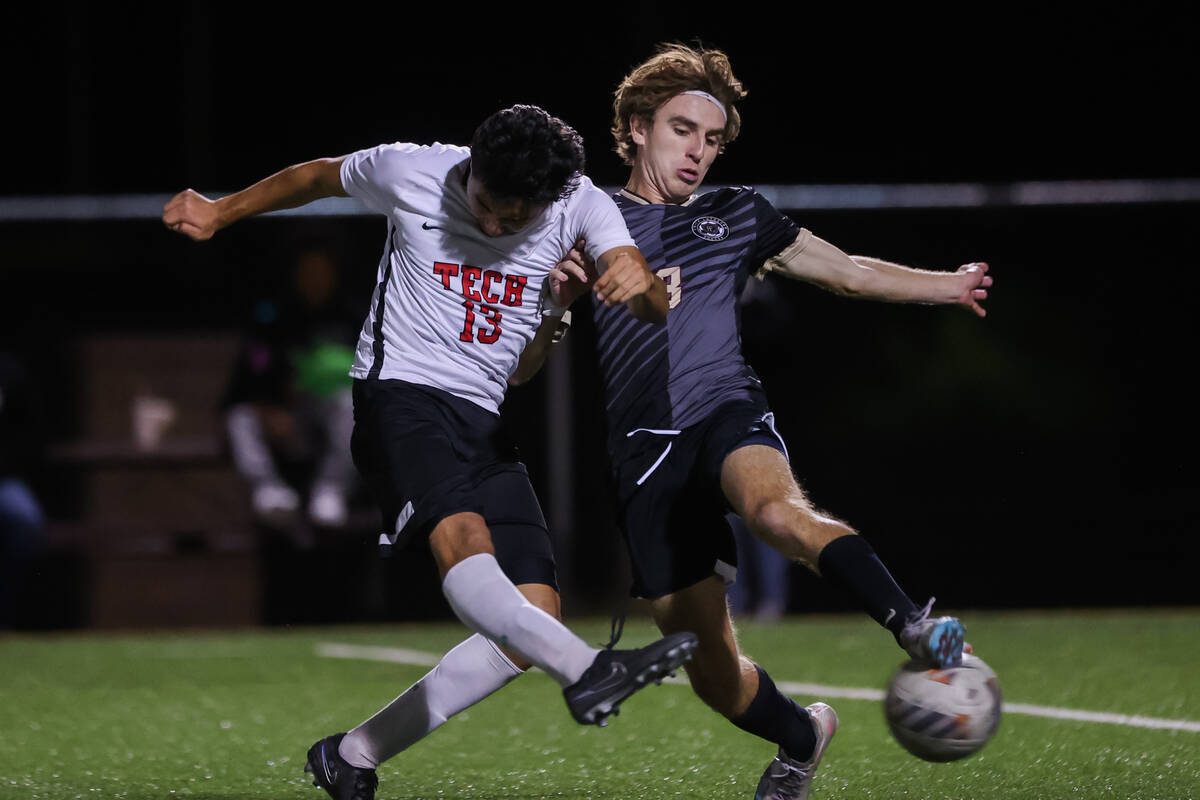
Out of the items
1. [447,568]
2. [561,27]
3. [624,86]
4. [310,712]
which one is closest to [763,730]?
[447,568]

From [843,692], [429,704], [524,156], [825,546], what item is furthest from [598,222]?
→ [843,692]

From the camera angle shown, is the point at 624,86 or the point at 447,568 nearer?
the point at 447,568

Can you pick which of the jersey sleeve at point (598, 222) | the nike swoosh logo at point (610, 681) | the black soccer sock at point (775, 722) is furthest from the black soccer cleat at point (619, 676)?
the jersey sleeve at point (598, 222)

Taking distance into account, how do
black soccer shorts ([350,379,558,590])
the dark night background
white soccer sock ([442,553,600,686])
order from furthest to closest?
the dark night background < black soccer shorts ([350,379,558,590]) < white soccer sock ([442,553,600,686])

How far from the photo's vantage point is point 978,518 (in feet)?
34.6

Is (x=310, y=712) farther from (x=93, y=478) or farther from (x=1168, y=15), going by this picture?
(x=1168, y=15)

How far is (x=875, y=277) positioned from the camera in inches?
177

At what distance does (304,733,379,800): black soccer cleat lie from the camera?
4148 millimetres

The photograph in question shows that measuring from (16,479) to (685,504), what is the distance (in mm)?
6876

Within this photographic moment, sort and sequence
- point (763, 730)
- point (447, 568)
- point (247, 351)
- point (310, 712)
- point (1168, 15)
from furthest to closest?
point (1168, 15) → point (247, 351) → point (310, 712) → point (763, 730) → point (447, 568)

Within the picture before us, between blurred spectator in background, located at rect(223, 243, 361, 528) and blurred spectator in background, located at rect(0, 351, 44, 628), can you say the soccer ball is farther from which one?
blurred spectator in background, located at rect(0, 351, 44, 628)

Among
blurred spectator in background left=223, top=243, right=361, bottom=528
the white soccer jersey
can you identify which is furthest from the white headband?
blurred spectator in background left=223, top=243, right=361, bottom=528

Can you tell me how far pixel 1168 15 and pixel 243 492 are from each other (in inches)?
360

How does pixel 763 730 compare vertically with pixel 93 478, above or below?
above
